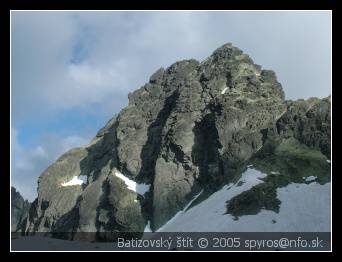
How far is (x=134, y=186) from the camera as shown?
131375 mm

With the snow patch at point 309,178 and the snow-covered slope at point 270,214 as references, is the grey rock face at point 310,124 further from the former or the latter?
the snow-covered slope at point 270,214

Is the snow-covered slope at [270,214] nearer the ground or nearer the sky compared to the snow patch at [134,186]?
nearer the ground

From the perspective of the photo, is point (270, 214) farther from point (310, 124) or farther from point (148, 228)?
point (148, 228)

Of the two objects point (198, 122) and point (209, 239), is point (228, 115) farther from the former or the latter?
point (209, 239)

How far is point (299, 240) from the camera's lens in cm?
7256

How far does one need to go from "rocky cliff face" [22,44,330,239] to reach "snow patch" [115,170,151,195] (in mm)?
279

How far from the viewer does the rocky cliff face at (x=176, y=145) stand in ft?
376

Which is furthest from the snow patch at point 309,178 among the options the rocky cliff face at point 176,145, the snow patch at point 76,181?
the snow patch at point 76,181

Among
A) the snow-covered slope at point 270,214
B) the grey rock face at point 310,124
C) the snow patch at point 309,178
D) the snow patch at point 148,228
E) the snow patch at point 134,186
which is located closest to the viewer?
the snow-covered slope at point 270,214

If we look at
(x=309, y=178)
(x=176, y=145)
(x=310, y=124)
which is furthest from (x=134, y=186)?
(x=309, y=178)

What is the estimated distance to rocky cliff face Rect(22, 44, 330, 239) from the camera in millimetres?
114562

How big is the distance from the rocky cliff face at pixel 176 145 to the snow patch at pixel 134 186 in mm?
279

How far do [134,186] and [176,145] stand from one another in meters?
15.8
